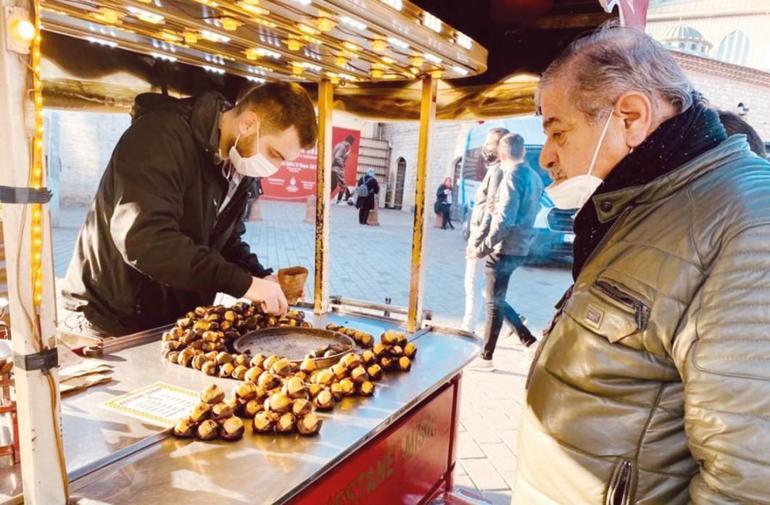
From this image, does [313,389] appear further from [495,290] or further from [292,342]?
[495,290]

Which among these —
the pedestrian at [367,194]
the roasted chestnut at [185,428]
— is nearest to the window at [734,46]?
the pedestrian at [367,194]

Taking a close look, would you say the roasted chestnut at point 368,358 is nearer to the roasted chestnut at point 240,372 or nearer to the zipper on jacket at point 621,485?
the roasted chestnut at point 240,372

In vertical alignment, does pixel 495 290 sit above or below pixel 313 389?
below

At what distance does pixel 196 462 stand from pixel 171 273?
946mm

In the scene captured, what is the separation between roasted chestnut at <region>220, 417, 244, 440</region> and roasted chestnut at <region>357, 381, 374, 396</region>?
1.44 ft

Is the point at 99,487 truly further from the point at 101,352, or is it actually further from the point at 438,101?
the point at 438,101

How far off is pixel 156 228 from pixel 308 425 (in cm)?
107

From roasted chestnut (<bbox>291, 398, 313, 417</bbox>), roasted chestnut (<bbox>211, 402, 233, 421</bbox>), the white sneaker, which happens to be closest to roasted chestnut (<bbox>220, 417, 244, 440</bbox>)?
roasted chestnut (<bbox>211, 402, 233, 421</bbox>)

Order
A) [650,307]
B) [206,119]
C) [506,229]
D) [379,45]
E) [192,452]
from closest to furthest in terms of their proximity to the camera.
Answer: [650,307] → [192,452] → [379,45] → [206,119] → [506,229]

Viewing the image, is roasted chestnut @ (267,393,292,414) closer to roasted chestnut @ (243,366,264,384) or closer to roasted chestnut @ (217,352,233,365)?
roasted chestnut @ (243,366,264,384)

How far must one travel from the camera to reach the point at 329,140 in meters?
2.79

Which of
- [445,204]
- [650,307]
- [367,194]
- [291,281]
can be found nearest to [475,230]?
[291,281]

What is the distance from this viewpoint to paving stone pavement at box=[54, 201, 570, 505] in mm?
3363

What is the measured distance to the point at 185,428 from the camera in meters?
1.34
